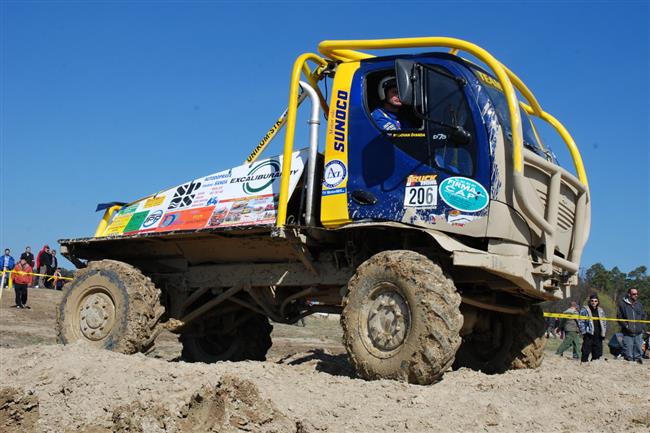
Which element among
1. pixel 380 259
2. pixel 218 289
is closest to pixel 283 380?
pixel 380 259

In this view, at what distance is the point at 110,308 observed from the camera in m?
9.94

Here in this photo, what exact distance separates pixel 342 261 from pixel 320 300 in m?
0.92

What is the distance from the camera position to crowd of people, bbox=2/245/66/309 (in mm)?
20469

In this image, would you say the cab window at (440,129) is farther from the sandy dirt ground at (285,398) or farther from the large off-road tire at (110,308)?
the large off-road tire at (110,308)

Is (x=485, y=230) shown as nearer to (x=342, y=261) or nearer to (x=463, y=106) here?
(x=463, y=106)

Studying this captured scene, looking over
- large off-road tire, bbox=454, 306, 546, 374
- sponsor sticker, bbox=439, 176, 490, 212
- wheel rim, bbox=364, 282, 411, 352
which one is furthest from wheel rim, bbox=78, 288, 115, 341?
sponsor sticker, bbox=439, 176, 490, 212

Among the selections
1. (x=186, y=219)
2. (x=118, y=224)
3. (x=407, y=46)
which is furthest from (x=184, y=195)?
(x=407, y=46)

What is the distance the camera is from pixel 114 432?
17.8 feet

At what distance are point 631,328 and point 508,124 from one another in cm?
922

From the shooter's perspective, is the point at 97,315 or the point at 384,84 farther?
the point at 97,315

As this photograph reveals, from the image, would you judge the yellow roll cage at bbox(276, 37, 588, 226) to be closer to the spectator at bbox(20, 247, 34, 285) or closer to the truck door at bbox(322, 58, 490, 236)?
the truck door at bbox(322, 58, 490, 236)

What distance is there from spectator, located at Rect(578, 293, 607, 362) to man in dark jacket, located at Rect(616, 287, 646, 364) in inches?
16.1

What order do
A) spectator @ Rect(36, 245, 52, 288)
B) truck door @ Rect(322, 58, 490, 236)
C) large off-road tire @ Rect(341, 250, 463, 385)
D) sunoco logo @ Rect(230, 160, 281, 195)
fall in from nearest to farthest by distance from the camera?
1. large off-road tire @ Rect(341, 250, 463, 385)
2. truck door @ Rect(322, 58, 490, 236)
3. sunoco logo @ Rect(230, 160, 281, 195)
4. spectator @ Rect(36, 245, 52, 288)

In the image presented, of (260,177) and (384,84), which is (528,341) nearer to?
(384,84)
